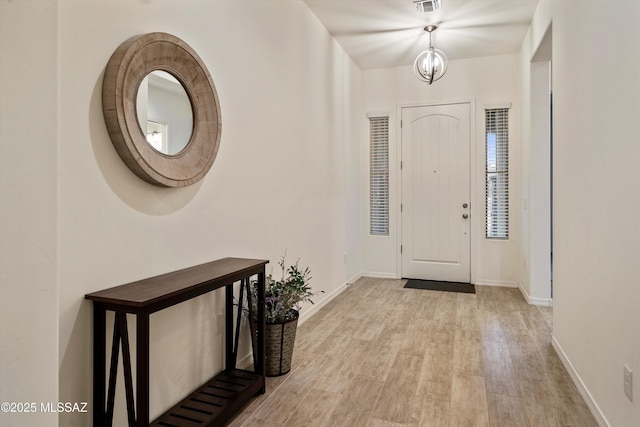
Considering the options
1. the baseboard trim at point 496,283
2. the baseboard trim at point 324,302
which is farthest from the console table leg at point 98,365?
the baseboard trim at point 496,283

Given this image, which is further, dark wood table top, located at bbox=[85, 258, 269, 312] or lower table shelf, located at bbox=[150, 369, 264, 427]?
lower table shelf, located at bbox=[150, 369, 264, 427]

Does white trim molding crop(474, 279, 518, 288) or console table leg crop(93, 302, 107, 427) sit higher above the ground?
console table leg crop(93, 302, 107, 427)

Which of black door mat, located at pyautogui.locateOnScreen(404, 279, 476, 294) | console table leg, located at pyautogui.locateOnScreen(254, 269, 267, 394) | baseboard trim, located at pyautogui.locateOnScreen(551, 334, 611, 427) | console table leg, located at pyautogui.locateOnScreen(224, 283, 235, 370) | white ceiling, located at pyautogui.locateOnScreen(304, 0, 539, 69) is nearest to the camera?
baseboard trim, located at pyautogui.locateOnScreen(551, 334, 611, 427)

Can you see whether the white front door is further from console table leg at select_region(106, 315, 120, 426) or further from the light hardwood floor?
console table leg at select_region(106, 315, 120, 426)

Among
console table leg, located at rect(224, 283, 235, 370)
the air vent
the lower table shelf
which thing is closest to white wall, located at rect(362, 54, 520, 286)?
the air vent

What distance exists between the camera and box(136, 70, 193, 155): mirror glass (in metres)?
1.71

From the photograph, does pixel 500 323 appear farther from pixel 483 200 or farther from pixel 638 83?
pixel 638 83

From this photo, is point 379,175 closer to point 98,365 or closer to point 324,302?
point 324,302

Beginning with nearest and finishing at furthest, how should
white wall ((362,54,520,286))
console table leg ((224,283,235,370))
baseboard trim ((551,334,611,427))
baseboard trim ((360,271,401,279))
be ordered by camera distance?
baseboard trim ((551,334,611,427)), console table leg ((224,283,235,370)), white wall ((362,54,520,286)), baseboard trim ((360,271,401,279))

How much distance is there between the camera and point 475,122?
486cm

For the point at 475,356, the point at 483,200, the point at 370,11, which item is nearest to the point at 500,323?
the point at 475,356

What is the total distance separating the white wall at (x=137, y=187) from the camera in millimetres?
1037

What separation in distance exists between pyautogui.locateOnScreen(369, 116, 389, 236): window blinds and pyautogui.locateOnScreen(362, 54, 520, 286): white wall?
0.08 meters

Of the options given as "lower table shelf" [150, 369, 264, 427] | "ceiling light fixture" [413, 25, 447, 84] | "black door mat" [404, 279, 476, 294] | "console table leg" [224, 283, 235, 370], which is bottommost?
"lower table shelf" [150, 369, 264, 427]
